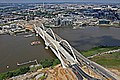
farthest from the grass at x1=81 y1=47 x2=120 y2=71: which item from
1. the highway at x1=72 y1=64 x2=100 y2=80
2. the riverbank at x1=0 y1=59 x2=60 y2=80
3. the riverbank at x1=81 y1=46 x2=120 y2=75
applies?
the riverbank at x1=0 y1=59 x2=60 y2=80

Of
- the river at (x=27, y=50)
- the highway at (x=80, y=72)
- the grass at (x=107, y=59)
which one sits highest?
the highway at (x=80, y=72)

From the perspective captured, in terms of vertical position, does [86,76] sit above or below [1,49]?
above

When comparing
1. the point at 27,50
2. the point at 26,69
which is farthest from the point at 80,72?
the point at 27,50

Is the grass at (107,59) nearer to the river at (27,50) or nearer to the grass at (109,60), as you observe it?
the grass at (109,60)

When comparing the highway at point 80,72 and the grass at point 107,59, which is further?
the grass at point 107,59

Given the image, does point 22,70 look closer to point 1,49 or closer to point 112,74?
point 112,74

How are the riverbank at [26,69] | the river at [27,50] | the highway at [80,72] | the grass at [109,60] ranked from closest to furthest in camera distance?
the highway at [80,72] → the riverbank at [26,69] → the grass at [109,60] → the river at [27,50]

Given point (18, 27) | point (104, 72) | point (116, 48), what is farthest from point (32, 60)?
point (18, 27)

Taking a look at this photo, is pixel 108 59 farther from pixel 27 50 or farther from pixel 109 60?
pixel 27 50

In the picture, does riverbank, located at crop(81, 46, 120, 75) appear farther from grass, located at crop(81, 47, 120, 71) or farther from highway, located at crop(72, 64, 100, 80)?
highway, located at crop(72, 64, 100, 80)

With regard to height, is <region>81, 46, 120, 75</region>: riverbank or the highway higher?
the highway

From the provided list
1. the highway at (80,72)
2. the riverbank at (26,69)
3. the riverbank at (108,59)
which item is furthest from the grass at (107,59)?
the riverbank at (26,69)
